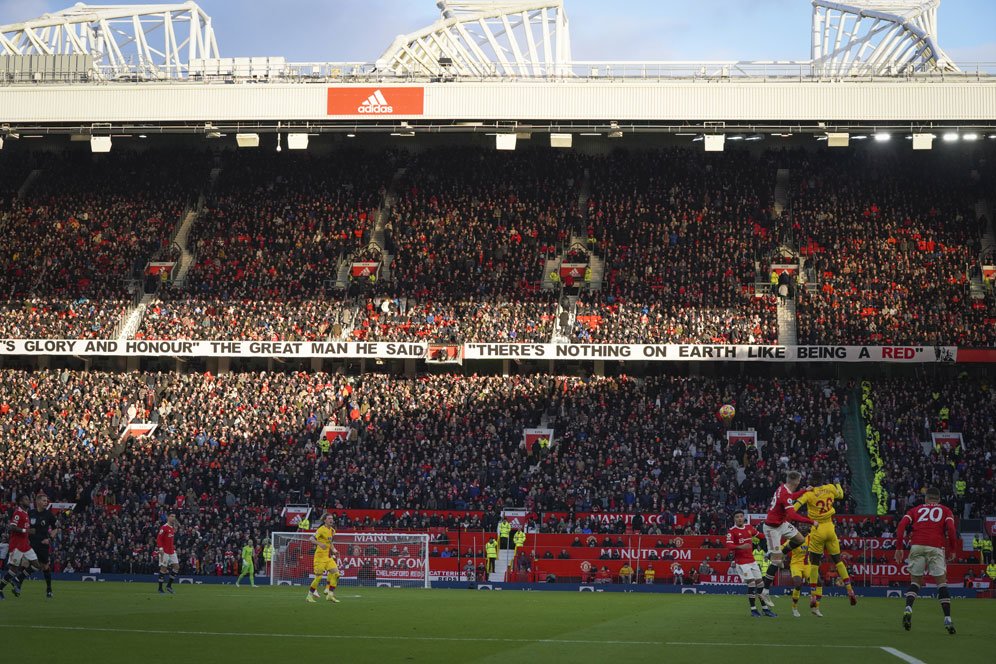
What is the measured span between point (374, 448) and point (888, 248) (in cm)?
2339

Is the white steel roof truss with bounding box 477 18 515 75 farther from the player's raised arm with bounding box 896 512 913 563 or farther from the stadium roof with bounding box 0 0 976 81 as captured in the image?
the player's raised arm with bounding box 896 512 913 563

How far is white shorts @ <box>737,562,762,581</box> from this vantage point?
879 inches

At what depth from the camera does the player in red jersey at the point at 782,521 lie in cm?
2069

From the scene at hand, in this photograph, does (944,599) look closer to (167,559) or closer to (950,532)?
(950,532)

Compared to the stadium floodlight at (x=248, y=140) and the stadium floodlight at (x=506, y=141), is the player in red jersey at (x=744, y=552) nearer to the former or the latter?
the stadium floodlight at (x=506, y=141)

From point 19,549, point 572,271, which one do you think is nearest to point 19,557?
point 19,549

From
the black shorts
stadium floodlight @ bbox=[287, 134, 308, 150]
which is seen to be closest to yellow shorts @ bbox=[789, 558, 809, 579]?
the black shorts

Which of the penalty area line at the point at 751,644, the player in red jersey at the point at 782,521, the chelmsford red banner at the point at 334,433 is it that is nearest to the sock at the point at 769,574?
the player in red jersey at the point at 782,521

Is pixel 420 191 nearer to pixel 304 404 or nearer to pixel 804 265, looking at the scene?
pixel 304 404

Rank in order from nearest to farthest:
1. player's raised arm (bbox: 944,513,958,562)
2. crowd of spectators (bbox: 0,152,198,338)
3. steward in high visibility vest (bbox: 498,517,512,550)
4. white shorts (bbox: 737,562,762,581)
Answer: player's raised arm (bbox: 944,513,958,562) → white shorts (bbox: 737,562,762,581) → steward in high visibility vest (bbox: 498,517,512,550) → crowd of spectators (bbox: 0,152,198,338)

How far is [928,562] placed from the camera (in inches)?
748

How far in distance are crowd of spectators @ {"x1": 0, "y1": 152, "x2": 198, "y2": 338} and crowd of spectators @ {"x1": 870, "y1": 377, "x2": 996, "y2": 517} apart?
31898 mm

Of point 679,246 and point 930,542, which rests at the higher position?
point 679,246

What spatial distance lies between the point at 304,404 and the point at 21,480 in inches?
437
